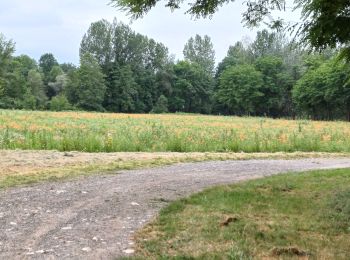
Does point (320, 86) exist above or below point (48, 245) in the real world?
above

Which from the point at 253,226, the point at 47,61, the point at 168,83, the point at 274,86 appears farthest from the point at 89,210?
the point at 47,61

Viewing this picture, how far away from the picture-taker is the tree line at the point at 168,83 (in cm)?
7156

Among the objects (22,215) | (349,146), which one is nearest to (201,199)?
(22,215)

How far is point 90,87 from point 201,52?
127ft

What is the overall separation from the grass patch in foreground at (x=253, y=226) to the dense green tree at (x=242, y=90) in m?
71.7

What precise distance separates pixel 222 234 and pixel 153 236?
77 centimetres

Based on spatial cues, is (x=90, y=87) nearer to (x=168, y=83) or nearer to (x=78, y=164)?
(x=168, y=83)

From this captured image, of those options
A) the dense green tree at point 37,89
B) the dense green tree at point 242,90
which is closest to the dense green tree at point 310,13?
the dense green tree at point 242,90

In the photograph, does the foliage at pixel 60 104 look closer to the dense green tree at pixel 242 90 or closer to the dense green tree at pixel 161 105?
the dense green tree at pixel 161 105

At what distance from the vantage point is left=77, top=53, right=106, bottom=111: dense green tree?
77.8 metres

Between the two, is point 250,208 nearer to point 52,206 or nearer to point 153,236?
point 153,236

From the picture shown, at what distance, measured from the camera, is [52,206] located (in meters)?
6.30

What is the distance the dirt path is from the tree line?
55.9 meters

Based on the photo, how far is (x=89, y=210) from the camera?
610cm
